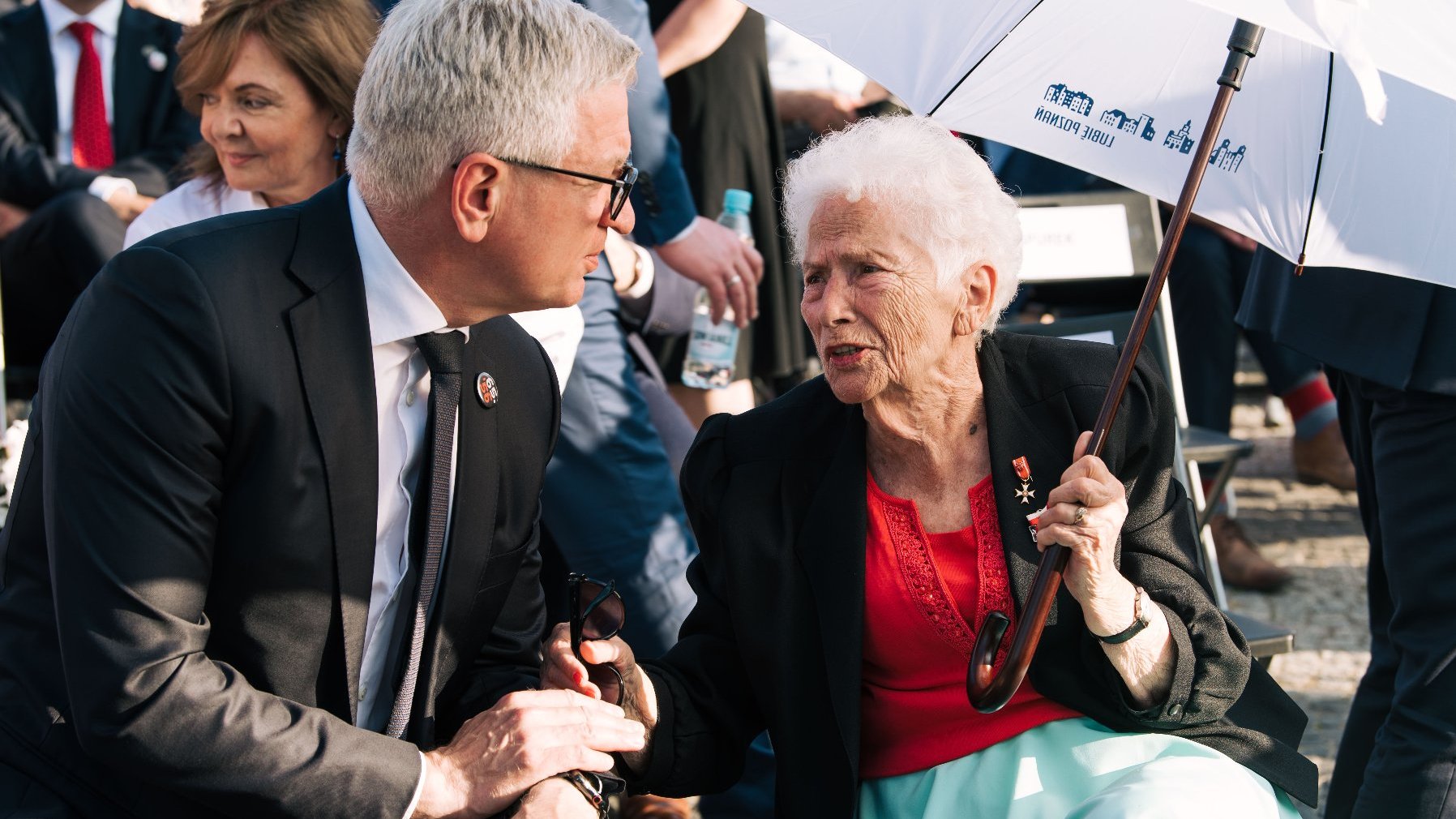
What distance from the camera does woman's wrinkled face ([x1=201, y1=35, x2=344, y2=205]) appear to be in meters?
3.42

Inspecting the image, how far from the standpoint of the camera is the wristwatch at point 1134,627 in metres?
2.38

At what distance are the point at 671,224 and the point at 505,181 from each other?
60.3 inches

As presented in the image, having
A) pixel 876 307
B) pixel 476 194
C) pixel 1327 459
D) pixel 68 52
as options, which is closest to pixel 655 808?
pixel 876 307

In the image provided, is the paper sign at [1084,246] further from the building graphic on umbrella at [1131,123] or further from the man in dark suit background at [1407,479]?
the building graphic on umbrella at [1131,123]

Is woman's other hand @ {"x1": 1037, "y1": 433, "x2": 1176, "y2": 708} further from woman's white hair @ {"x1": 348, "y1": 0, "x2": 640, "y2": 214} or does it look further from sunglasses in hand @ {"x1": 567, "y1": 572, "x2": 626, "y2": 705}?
woman's white hair @ {"x1": 348, "y1": 0, "x2": 640, "y2": 214}

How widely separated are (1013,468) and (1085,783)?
1.86 ft

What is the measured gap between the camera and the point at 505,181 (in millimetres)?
2369

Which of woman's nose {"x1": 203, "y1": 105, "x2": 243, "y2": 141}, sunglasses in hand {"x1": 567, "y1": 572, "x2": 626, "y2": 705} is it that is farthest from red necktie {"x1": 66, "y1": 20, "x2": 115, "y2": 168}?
sunglasses in hand {"x1": 567, "y1": 572, "x2": 626, "y2": 705}

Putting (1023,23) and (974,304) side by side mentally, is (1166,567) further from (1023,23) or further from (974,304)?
(1023,23)

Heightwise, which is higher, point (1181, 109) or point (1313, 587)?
point (1181, 109)

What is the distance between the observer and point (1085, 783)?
2.50 metres

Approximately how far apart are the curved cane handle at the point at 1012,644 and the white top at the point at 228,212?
4.62ft

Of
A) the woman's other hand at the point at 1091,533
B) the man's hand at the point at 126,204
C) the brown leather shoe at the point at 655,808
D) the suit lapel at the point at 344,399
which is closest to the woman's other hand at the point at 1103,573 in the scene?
the woman's other hand at the point at 1091,533

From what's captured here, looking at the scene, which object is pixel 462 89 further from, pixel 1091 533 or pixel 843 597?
pixel 1091 533
